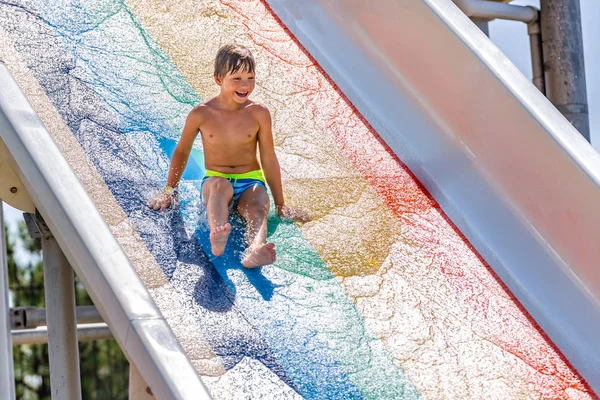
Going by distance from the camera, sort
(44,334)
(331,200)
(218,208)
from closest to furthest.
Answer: (218,208)
(331,200)
(44,334)

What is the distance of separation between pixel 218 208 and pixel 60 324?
0.70 metres

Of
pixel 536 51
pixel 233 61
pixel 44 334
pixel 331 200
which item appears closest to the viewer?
pixel 233 61

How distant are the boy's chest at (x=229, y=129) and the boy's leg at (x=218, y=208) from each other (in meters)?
0.15

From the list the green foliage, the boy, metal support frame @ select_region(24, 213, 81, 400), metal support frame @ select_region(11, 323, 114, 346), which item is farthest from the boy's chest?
the green foliage

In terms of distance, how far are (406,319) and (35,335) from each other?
5.58ft

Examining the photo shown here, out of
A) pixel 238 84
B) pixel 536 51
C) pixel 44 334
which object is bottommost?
pixel 44 334

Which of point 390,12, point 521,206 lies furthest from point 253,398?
point 390,12

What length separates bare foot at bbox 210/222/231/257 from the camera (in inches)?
98.0

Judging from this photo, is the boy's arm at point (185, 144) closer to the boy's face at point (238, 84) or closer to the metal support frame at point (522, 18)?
the boy's face at point (238, 84)

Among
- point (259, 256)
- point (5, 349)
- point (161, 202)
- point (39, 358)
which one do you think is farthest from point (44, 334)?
point (39, 358)

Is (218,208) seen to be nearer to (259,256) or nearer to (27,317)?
(259,256)

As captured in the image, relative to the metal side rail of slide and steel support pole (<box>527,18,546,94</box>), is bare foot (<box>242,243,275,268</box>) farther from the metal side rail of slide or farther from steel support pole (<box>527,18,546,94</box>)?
steel support pole (<box>527,18,546,94</box>)

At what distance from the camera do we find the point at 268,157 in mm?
2867

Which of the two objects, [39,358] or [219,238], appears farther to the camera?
[39,358]
